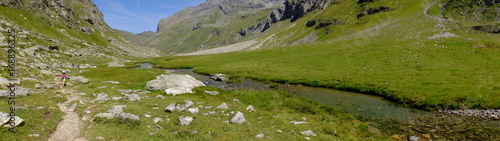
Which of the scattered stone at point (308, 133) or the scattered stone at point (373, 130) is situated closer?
the scattered stone at point (308, 133)

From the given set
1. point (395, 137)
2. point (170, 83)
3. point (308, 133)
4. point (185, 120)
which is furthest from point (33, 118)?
point (395, 137)

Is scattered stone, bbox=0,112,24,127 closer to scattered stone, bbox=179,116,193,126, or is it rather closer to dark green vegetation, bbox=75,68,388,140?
dark green vegetation, bbox=75,68,388,140

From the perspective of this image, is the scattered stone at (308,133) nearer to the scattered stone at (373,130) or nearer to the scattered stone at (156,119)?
the scattered stone at (373,130)

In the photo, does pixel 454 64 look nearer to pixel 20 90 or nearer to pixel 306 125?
pixel 306 125

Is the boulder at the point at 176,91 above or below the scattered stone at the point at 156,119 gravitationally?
below

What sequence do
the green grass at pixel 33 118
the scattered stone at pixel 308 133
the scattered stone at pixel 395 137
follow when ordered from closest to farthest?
the green grass at pixel 33 118, the scattered stone at pixel 308 133, the scattered stone at pixel 395 137

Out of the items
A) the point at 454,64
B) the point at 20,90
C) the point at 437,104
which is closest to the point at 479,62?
the point at 454,64

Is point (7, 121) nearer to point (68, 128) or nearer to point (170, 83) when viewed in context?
point (68, 128)

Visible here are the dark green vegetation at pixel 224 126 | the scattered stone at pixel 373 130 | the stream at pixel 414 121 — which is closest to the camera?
the dark green vegetation at pixel 224 126

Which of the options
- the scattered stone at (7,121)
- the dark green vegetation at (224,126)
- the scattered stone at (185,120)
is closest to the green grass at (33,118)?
the scattered stone at (7,121)

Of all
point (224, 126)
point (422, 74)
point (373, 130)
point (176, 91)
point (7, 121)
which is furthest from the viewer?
point (422, 74)

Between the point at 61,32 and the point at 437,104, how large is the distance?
190552mm

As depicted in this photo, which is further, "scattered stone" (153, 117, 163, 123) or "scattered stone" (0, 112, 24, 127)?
"scattered stone" (153, 117, 163, 123)

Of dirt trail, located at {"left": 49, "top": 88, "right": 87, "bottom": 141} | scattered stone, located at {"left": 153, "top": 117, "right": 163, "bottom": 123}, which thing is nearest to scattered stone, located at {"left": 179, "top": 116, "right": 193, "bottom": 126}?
scattered stone, located at {"left": 153, "top": 117, "right": 163, "bottom": 123}
